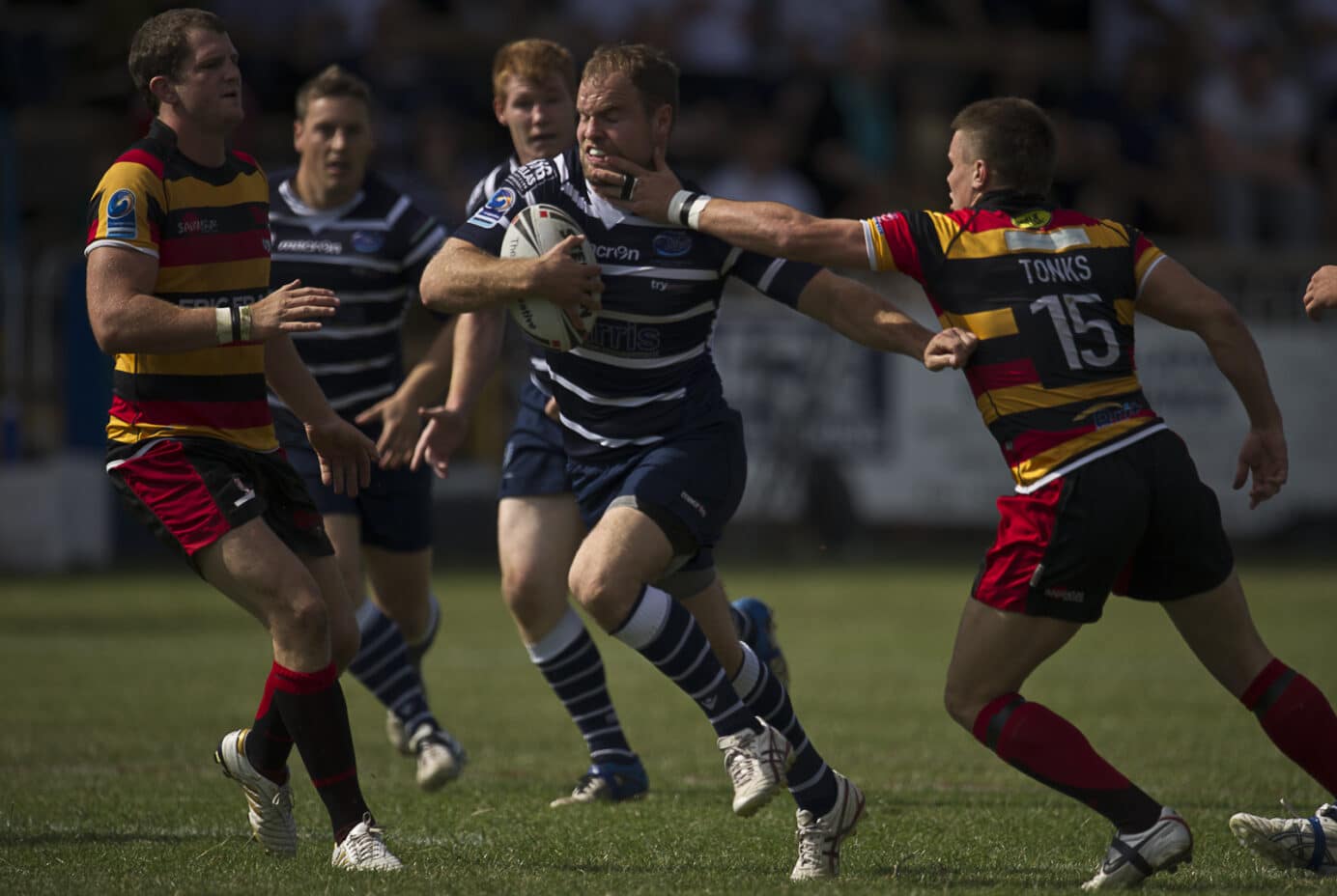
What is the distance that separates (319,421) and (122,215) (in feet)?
3.02

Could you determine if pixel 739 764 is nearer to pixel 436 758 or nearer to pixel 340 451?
pixel 340 451

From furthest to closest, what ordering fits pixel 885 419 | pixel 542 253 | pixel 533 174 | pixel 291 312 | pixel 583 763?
pixel 885 419 < pixel 583 763 < pixel 533 174 < pixel 542 253 < pixel 291 312

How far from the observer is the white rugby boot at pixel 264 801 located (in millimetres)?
5270

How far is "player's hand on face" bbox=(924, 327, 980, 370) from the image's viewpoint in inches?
185

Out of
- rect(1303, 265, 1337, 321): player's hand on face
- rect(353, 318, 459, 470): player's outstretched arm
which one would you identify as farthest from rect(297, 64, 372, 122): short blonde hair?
Answer: rect(1303, 265, 1337, 321): player's hand on face

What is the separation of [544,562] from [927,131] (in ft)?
42.6

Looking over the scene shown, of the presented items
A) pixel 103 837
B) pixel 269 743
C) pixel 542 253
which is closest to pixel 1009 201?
pixel 542 253

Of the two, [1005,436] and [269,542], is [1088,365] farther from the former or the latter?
[269,542]

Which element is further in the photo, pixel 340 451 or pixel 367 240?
pixel 367 240

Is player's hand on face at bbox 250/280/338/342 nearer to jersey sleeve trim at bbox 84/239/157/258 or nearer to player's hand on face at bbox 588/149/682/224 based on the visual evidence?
jersey sleeve trim at bbox 84/239/157/258

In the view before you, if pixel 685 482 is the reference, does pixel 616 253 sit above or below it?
above

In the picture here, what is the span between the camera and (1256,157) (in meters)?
18.7

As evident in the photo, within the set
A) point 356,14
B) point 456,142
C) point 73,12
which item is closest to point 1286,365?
point 456,142

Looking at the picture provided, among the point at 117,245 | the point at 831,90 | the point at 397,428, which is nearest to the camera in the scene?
the point at 117,245
